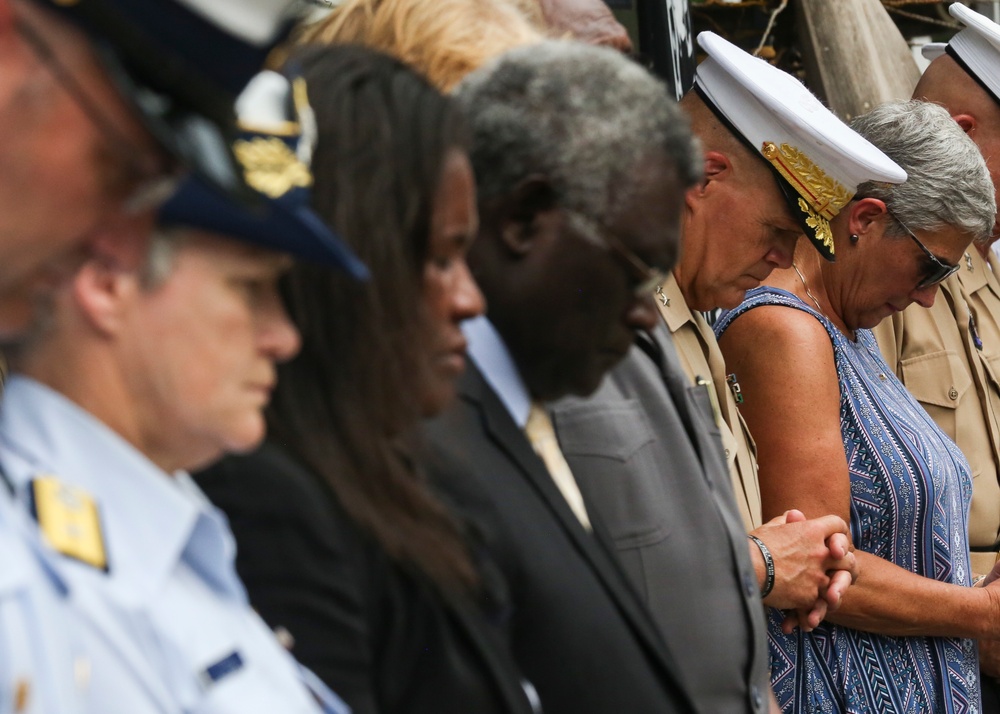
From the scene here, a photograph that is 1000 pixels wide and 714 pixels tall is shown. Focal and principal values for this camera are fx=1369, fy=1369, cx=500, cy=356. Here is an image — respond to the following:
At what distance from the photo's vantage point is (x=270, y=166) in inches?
46.0

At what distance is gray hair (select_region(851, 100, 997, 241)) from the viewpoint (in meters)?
3.45

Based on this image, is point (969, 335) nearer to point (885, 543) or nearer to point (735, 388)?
point (885, 543)

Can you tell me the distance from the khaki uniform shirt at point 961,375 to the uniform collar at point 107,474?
286 centimetres

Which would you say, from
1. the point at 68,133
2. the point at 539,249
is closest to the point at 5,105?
the point at 68,133

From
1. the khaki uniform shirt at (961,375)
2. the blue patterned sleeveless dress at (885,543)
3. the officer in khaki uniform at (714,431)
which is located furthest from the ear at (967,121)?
the blue patterned sleeveless dress at (885,543)

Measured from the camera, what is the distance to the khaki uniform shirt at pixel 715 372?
2.88 meters

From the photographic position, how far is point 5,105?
1035 mm

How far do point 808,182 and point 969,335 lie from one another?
3.89 ft

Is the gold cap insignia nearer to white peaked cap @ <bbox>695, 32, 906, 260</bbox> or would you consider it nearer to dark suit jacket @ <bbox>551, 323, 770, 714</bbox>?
dark suit jacket @ <bbox>551, 323, 770, 714</bbox>

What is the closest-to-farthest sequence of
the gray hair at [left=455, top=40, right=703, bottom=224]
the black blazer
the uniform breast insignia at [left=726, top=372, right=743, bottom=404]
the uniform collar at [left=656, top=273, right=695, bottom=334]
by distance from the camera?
the black blazer
the gray hair at [left=455, top=40, right=703, bottom=224]
the uniform collar at [left=656, top=273, right=695, bottom=334]
the uniform breast insignia at [left=726, top=372, right=743, bottom=404]

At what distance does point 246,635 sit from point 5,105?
476mm

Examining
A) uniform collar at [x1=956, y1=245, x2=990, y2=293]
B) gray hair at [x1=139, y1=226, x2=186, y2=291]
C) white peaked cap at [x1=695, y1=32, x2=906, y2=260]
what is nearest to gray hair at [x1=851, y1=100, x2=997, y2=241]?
white peaked cap at [x1=695, y1=32, x2=906, y2=260]

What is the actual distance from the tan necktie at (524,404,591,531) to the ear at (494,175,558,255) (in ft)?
0.83

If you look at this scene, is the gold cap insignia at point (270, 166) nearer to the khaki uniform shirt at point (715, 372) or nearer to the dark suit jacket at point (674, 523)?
the dark suit jacket at point (674, 523)
